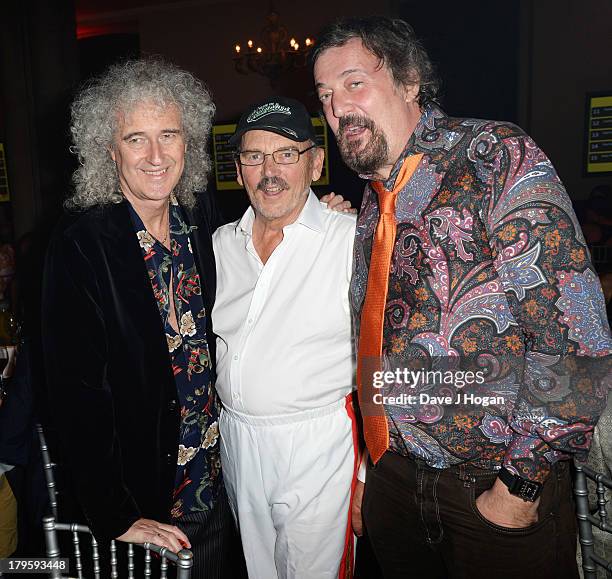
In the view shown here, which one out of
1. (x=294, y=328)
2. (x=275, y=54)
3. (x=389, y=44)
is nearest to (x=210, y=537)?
(x=294, y=328)

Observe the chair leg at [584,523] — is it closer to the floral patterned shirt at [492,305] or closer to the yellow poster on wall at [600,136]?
the floral patterned shirt at [492,305]

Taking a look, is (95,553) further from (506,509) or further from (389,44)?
(389,44)

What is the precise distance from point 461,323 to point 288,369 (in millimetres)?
574

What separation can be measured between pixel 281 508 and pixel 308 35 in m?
6.26

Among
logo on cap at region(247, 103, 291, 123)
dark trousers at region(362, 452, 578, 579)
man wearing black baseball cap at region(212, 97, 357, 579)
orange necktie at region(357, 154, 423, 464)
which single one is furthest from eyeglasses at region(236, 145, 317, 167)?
dark trousers at region(362, 452, 578, 579)

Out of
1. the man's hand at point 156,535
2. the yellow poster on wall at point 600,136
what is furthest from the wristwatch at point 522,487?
the yellow poster on wall at point 600,136

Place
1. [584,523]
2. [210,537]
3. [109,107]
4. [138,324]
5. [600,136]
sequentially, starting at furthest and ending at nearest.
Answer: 1. [600,136]
2. [210,537]
3. [109,107]
4. [138,324]
5. [584,523]

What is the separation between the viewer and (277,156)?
6.00 feet

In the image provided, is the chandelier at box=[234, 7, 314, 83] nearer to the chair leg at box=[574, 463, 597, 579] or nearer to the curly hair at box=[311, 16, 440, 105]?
the curly hair at box=[311, 16, 440, 105]

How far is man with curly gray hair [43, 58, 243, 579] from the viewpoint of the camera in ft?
5.24

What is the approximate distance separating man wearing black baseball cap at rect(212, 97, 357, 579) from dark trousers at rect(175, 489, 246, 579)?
11 centimetres

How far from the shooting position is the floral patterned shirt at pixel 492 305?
4.00ft

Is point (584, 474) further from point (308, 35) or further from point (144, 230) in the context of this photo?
point (308, 35)

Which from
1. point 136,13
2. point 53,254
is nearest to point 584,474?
point 53,254
